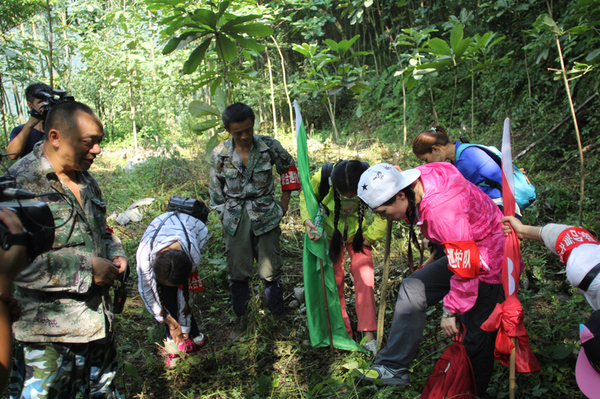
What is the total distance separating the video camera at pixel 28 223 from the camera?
109cm

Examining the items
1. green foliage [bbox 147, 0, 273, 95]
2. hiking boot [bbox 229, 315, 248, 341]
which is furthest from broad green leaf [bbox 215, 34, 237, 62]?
hiking boot [bbox 229, 315, 248, 341]

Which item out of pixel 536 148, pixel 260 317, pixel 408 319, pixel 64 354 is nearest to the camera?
pixel 64 354

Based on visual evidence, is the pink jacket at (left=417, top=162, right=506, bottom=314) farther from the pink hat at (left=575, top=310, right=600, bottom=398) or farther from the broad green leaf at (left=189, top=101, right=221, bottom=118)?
the broad green leaf at (left=189, top=101, right=221, bottom=118)

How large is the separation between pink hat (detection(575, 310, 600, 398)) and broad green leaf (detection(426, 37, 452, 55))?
337 centimetres

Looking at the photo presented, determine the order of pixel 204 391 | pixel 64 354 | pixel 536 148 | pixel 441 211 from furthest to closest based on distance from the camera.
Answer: pixel 536 148 < pixel 204 391 < pixel 441 211 < pixel 64 354

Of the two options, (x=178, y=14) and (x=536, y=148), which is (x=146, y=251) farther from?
(x=536, y=148)

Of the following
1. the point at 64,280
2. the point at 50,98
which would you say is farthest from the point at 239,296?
the point at 50,98

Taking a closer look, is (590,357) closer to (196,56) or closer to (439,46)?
(196,56)

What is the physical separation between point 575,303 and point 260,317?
2.29 metres

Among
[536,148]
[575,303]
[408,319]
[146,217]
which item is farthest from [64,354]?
[536,148]

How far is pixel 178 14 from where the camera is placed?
299cm

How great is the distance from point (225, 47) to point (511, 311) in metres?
2.65

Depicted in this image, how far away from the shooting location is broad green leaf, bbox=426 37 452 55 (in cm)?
411

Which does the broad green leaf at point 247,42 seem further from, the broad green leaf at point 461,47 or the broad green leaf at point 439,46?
the broad green leaf at point 461,47
